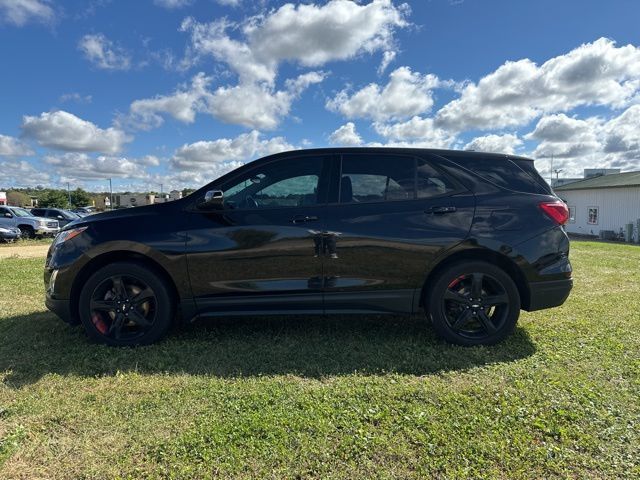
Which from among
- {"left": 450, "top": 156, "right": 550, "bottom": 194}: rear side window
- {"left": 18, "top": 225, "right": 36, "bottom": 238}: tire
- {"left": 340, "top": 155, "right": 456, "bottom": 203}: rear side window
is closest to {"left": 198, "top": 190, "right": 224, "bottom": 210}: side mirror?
{"left": 340, "top": 155, "right": 456, "bottom": 203}: rear side window

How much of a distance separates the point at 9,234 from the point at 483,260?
2071 cm

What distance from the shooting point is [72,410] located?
2623 mm

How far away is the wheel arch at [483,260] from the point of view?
12.1 feet

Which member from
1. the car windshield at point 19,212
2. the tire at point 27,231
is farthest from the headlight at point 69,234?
the car windshield at point 19,212

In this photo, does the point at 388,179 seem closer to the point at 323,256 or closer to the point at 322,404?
the point at 323,256

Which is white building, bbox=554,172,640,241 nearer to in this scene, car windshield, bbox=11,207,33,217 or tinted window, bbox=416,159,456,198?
tinted window, bbox=416,159,456,198

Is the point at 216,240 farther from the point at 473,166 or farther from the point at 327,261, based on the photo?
the point at 473,166

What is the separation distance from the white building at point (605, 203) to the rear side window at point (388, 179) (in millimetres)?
26395

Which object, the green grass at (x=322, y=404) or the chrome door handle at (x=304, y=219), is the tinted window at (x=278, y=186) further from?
the green grass at (x=322, y=404)

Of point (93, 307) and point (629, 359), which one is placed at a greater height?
point (93, 307)

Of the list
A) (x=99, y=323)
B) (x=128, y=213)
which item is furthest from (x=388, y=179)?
(x=99, y=323)

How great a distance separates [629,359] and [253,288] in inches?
125

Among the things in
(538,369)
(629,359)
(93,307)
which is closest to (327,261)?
(538,369)

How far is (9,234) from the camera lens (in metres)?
17.9
